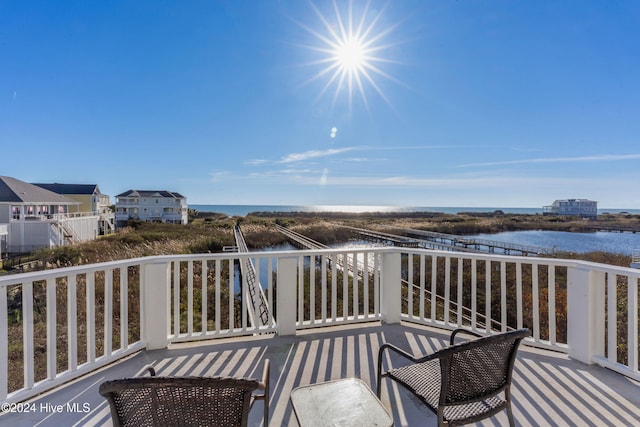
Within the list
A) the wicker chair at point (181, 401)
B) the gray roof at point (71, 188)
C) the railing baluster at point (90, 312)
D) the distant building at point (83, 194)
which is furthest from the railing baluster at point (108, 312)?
the gray roof at point (71, 188)

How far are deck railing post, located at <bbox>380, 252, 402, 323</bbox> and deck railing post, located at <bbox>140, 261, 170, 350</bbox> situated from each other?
2486mm

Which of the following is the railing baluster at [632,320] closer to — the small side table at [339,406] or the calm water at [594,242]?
the small side table at [339,406]

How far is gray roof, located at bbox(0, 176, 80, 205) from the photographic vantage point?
13783 mm

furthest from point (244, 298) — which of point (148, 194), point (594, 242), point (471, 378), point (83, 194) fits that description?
point (148, 194)

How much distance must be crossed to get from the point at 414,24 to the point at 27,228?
17732mm

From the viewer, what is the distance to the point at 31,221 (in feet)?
41.8

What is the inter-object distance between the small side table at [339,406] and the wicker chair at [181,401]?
431 mm

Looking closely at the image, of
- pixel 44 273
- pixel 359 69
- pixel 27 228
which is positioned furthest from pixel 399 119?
pixel 27 228

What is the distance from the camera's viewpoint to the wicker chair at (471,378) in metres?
1.22

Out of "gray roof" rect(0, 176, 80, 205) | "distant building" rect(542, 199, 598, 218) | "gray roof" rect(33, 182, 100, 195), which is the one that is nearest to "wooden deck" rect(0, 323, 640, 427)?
"gray roof" rect(0, 176, 80, 205)

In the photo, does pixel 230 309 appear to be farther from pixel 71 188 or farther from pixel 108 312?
pixel 71 188

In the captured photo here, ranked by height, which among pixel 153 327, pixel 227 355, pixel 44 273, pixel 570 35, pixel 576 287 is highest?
pixel 570 35

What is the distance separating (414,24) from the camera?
4.79 meters

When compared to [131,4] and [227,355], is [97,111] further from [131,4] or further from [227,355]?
[227,355]
